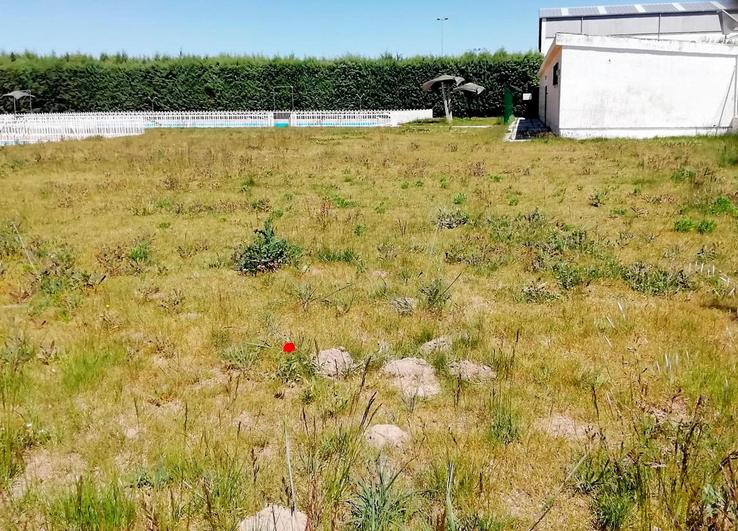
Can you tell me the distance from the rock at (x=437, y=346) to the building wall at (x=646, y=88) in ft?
64.9

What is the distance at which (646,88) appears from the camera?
834 inches

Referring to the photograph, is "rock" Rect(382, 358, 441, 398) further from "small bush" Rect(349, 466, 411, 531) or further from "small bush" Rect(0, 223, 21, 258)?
"small bush" Rect(0, 223, 21, 258)

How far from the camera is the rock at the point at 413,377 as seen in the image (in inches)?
152

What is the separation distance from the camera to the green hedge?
38.1 meters

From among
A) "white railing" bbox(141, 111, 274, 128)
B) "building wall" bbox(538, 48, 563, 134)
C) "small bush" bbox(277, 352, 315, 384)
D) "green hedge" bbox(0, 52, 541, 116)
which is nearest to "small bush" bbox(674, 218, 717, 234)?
"small bush" bbox(277, 352, 315, 384)

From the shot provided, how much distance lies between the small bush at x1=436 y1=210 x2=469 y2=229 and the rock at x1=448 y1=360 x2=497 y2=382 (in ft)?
15.6

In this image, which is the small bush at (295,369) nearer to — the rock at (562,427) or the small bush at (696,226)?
the rock at (562,427)

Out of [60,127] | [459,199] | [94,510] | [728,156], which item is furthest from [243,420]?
[60,127]

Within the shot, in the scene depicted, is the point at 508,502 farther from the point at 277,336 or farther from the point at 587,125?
the point at 587,125

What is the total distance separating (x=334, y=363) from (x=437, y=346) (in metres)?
0.90

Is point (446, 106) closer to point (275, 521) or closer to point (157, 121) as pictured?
point (157, 121)

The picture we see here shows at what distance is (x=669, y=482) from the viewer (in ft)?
9.06

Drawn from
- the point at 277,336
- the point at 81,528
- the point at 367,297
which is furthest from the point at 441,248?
the point at 81,528

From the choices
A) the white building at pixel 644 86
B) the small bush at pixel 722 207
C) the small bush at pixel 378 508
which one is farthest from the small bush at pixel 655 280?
the white building at pixel 644 86
